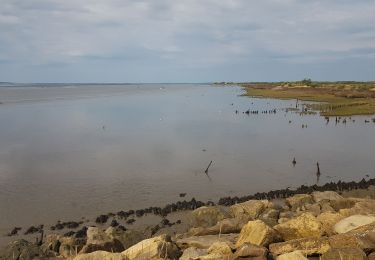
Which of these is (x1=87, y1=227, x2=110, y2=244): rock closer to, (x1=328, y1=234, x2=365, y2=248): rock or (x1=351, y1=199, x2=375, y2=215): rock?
(x1=328, y1=234, x2=365, y2=248): rock

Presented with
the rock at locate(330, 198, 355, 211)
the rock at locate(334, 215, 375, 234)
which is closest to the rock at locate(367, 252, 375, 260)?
the rock at locate(334, 215, 375, 234)

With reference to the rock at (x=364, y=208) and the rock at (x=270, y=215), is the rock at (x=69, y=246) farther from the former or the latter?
the rock at (x=364, y=208)

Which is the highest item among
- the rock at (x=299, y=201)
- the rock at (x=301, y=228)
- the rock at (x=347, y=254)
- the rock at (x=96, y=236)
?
the rock at (x=347, y=254)

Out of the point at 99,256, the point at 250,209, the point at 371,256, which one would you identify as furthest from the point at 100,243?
the point at 371,256

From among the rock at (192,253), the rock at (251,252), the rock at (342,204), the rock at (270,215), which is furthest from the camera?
the rock at (342,204)

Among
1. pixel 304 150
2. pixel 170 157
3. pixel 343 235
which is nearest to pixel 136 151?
pixel 170 157

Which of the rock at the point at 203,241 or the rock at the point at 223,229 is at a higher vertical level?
the rock at the point at 203,241

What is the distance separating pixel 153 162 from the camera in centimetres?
3272

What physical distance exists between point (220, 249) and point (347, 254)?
10.8 feet

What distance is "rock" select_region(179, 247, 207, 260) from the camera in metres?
12.3

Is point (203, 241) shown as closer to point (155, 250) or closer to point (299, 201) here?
point (155, 250)

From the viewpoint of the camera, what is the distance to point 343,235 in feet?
38.2

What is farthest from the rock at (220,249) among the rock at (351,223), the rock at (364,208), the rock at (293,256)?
the rock at (364,208)

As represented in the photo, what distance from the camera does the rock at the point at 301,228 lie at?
13336 mm
